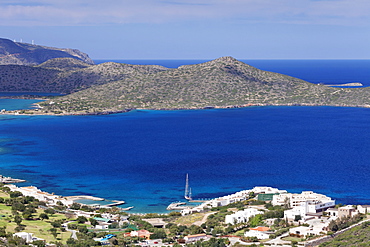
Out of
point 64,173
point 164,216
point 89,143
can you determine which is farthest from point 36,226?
point 89,143

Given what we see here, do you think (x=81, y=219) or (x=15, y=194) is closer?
(x=81, y=219)

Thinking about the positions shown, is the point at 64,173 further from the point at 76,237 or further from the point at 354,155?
the point at 354,155

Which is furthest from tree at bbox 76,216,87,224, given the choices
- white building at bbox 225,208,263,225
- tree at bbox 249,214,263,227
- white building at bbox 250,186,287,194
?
white building at bbox 250,186,287,194

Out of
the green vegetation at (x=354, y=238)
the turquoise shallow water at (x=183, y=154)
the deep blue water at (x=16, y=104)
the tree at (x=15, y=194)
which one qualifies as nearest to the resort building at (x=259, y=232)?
the green vegetation at (x=354, y=238)

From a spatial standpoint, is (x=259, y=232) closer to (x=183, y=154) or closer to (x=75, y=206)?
(x=75, y=206)

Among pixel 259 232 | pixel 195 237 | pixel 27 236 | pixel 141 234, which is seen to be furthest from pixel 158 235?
pixel 27 236

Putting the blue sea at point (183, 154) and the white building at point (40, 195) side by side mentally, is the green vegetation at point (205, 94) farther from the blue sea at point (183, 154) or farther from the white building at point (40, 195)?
the white building at point (40, 195)

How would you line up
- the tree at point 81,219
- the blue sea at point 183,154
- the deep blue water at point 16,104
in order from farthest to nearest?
the deep blue water at point 16,104
the blue sea at point 183,154
the tree at point 81,219
